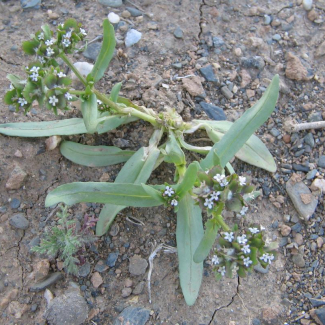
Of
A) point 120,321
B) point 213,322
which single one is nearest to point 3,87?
point 120,321

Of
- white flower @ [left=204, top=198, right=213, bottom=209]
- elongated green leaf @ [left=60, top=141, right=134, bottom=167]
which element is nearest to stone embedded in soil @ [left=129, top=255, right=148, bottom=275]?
elongated green leaf @ [left=60, top=141, right=134, bottom=167]

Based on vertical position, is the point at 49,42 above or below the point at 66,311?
above

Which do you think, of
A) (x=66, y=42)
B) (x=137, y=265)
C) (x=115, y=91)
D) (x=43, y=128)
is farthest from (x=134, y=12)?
(x=137, y=265)

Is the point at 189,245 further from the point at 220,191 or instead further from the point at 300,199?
the point at 300,199

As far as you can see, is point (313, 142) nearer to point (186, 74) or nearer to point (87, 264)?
point (186, 74)

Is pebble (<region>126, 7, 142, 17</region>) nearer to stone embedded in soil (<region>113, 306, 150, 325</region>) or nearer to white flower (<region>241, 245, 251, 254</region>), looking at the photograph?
white flower (<region>241, 245, 251, 254</region>)

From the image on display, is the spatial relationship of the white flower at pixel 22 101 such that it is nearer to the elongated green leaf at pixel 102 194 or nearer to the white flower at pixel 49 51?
the white flower at pixel 49 51
